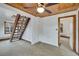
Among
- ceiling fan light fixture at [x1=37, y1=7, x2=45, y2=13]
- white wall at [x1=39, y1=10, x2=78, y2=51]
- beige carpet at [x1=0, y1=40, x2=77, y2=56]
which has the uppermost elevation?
ceiling fan light fixture at [x1=37, y1=7, x2=45, y2=13]

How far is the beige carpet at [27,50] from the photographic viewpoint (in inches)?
58.2

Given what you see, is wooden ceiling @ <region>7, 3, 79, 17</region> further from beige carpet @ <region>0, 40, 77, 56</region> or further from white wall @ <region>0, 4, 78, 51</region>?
beige carpet @ <region>0, 40, 77, 56</region>

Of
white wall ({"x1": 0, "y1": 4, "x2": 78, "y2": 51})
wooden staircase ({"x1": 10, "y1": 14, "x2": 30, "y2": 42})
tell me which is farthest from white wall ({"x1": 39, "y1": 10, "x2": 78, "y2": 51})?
wooden staircase ({"x1": 10, "y1": 14, "x2": 30, "y2": 42})

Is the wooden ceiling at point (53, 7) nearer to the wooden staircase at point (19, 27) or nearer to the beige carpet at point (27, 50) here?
the wooden staircase at point (19, 27)

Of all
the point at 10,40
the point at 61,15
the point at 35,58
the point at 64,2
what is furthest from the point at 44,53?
the point at 64,2

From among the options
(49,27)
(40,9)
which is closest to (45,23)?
(49,27)

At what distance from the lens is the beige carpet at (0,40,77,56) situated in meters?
1.48

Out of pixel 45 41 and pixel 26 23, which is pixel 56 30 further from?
pixel 26 23

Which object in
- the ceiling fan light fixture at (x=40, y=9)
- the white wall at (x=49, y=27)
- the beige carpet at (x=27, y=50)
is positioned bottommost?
the beige carpet at (x=27, y=50)

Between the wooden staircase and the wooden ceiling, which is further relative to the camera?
the wooden staircase

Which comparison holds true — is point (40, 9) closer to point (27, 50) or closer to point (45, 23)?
point (45, 23)

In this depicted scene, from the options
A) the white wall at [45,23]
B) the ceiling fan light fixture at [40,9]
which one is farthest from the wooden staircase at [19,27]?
the ceiling fan light fixture at [40,9]

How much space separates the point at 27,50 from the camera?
5.06 ft

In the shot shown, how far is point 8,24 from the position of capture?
4.83 ft
